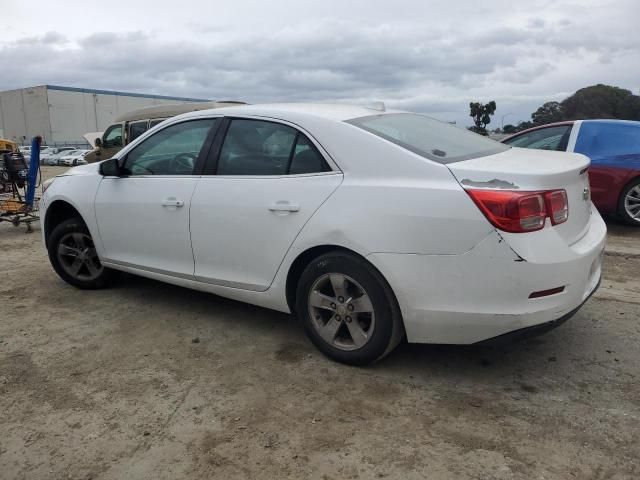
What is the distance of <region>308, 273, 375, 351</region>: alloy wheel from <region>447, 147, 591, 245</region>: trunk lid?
34.2 inches

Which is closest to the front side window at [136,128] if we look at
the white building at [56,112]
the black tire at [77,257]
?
the black tire at [77,257]

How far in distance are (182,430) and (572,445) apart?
72.2 inches

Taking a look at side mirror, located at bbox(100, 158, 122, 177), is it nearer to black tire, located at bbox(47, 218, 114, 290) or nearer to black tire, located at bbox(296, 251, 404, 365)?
black tire, located at bbox(47, 218, 114, 290)

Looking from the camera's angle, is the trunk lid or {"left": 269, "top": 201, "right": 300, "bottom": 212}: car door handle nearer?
the trunk lid

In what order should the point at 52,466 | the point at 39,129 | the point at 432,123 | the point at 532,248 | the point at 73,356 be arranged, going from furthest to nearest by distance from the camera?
the point at 39,129 → the point at 432,123 → the point at 73,356 → the point at 532,248 → the point at 52,466

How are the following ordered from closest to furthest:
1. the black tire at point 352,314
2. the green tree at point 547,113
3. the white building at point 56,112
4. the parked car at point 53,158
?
1. the black tire at point 352,314
2. the green tree at point 547,113
3. the parked car at point 53,158
4. the white building at point 56,112

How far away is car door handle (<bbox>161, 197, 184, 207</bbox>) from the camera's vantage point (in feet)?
12.6

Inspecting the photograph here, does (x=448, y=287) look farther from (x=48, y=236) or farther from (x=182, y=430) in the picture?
(x=48, y=236)

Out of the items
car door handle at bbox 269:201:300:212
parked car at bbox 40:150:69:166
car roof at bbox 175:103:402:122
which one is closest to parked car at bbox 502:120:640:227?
car roof at bbox 175:103:402:122

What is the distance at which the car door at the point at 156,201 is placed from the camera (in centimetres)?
390

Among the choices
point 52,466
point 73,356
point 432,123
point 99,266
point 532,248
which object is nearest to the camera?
point 52,466

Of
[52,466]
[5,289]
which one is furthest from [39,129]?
[52,466]

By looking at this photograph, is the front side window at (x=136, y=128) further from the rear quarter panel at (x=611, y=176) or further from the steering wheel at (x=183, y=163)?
the rear quarter panel at (x=611, y=176)

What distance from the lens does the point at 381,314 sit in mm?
3021
